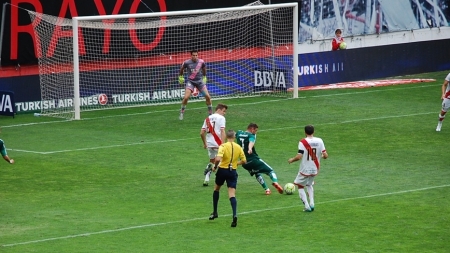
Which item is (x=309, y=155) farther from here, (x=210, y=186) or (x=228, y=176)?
(x=210, y=186)

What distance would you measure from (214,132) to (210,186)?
126 centimetres

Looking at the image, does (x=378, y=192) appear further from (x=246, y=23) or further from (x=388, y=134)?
(x=246, y=23)

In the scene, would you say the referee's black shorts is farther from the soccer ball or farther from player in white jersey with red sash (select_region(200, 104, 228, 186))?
player in white jersey with red sash (select_region(200, 104, 228, 186))

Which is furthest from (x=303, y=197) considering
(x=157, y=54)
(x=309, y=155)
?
(x=157, y=54)

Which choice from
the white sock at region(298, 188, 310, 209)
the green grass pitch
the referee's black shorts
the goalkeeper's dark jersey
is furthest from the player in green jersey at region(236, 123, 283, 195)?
the referee's black shorts

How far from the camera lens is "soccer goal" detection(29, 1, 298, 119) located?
34.4m

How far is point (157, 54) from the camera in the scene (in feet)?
124

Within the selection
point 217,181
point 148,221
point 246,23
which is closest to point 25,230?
point 148,221

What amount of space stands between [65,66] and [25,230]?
16.0 metres

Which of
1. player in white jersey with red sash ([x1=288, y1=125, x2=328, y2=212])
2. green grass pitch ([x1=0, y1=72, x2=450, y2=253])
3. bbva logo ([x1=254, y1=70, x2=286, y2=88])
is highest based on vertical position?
bbva logo ([x1=254, y1=70, x2=286, y2=88])

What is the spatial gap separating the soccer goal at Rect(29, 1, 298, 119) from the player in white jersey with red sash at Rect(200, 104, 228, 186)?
11072mm

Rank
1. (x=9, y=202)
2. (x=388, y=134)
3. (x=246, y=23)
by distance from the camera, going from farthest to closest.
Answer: (x=246, y=23)
(x=388, y=134)
(x=9, y=202)

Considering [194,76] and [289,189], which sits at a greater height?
[194,76]

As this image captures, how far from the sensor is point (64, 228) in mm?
18844
